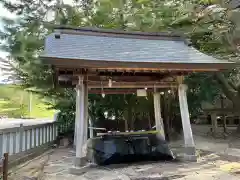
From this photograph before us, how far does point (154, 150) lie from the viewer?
7109 millimetres

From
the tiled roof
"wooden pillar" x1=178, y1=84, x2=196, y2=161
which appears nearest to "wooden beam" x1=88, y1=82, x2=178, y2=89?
"wooden pillar" x1=178, y1=84, x2=196, y2=161

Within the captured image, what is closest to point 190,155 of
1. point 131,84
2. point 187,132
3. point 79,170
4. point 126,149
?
point 187,132

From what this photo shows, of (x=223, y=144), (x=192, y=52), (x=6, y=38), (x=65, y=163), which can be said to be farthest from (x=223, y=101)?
(x=6, y=38)

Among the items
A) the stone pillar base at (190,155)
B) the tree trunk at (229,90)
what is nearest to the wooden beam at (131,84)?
the stone pillar base at (190,155)

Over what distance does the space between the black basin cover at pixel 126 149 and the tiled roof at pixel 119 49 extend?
2100 mm

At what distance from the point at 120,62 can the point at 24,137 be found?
3.73 metres

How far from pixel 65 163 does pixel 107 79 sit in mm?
2597

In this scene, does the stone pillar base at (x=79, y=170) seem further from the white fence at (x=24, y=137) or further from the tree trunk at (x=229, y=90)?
the tree trunk at (x=229, y=90)

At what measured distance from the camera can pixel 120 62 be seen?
6.00m

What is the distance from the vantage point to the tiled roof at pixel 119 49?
6230 millimetres

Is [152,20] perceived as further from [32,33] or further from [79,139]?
[79,139]

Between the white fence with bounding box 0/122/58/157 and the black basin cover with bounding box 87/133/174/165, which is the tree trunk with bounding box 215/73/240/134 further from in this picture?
the white fence with bounding box 0/122/58/157

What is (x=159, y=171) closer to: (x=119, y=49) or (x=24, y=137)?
(x=119, y=49)

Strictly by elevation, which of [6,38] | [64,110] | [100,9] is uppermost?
[100,9]
